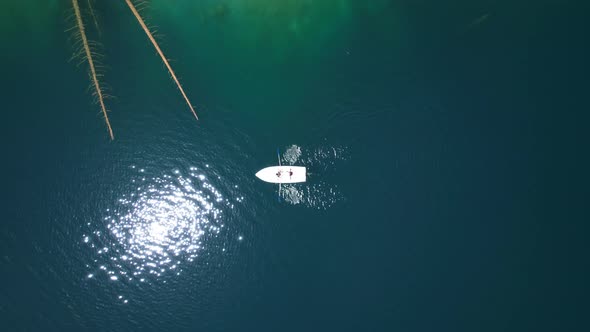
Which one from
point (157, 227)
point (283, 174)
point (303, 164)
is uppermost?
point (303, 164)

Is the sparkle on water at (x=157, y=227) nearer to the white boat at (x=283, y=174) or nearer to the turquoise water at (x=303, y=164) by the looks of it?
the turquoise water at (x=303, y=164)

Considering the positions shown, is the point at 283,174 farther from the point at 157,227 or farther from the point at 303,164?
the point at 157,227

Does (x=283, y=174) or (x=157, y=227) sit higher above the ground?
(x=283, y=174)

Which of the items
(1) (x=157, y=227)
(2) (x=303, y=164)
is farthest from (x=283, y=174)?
(1) (x=157, y=227)

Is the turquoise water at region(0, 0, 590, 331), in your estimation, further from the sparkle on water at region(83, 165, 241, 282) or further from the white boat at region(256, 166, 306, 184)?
the white boat at region(256, 166, 306, 184)

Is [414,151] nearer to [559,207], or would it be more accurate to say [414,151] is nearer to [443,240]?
[443,240]

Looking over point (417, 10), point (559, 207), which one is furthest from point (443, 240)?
point (417, 10)
